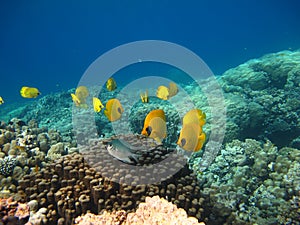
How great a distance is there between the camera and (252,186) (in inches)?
173

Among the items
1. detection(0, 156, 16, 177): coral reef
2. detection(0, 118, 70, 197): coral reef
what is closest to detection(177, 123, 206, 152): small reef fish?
detection(0, 118, 70, 197): coral reef

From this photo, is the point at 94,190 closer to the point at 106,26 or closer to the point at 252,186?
the point at 252,186

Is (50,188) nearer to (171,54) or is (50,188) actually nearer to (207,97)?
(207,97)

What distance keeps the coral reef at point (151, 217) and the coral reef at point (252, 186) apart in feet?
3.72

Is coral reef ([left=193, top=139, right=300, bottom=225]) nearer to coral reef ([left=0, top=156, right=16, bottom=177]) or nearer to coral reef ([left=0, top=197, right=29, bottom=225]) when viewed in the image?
coral reef ([left=0, top=197, right=29, bottom=225])

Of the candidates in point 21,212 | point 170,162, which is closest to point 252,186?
point 170,162

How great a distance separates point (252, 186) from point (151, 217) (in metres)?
2.84

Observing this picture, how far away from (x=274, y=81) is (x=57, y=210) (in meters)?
8.57

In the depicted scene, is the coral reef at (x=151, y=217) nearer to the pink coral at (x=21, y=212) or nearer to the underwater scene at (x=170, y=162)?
the underwater scene at (x=170, y=162)

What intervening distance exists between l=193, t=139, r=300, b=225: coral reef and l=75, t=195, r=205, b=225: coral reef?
113cm

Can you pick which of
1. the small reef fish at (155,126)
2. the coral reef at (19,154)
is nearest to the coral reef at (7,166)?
the coral reef at (19,154)

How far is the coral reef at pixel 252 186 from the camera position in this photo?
359 cm

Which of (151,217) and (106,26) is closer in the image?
(151,217)

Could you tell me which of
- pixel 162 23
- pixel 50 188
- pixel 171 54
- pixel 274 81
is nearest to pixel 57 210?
pixel 50 188
